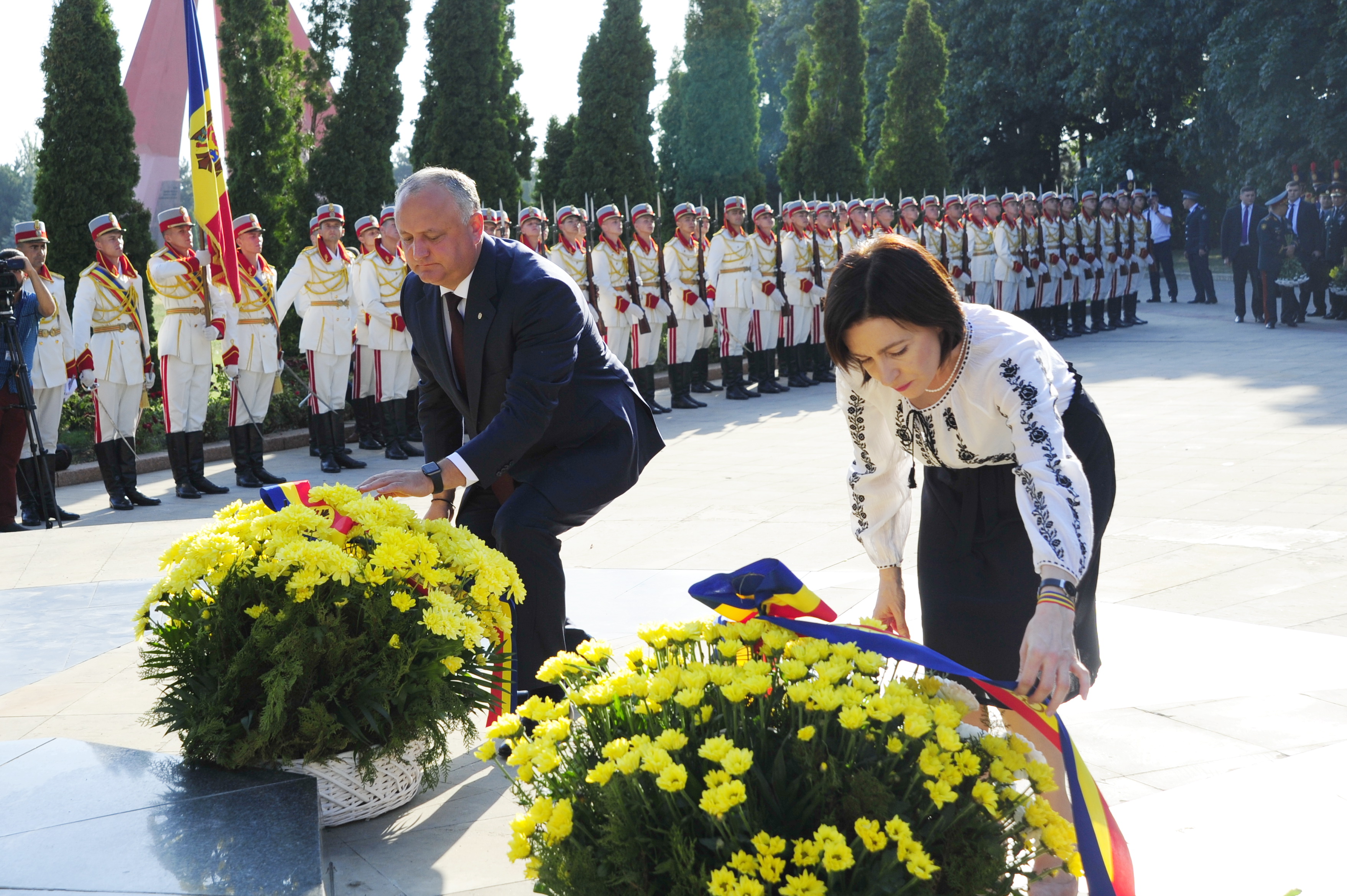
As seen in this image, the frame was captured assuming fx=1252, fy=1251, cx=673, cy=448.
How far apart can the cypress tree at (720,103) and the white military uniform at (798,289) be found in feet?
41.2

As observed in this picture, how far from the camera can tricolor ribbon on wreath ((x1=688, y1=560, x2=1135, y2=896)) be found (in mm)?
2170

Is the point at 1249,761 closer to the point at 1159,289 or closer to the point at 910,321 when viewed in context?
the point at 910,321

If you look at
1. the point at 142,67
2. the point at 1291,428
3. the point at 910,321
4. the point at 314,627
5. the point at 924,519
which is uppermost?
the point at 142,67

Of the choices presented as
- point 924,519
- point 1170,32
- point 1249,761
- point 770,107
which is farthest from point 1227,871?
point 770,107

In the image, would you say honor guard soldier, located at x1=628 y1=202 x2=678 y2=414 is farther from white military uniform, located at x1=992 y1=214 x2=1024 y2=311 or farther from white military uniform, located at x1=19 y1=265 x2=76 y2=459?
white military uniform, located at x1=992 y1=214 x2=1024 y2=311

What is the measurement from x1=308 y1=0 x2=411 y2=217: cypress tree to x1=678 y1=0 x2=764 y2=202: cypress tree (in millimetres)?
11045

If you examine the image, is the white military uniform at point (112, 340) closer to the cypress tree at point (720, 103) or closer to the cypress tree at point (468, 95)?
the cypress tree at point (468, 95)

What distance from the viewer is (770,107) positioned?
5162 cm

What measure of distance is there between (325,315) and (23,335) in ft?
10.0

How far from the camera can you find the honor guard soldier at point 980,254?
18.9m

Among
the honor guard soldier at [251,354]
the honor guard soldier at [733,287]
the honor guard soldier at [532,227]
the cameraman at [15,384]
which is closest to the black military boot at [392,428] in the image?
the honor guard soldier at [251,354]

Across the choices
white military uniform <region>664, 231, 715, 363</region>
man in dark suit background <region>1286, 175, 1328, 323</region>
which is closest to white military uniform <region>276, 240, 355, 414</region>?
white military uniform <region>664, 231, 715, 363</region>

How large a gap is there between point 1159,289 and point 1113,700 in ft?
74.8

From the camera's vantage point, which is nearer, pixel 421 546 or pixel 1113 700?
pixel 421 546
